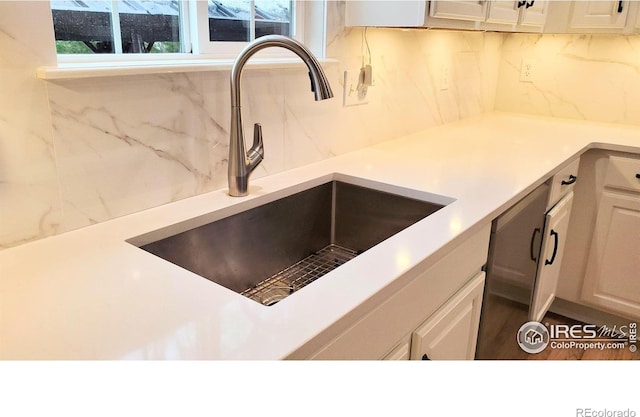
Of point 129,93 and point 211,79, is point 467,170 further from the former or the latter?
point 129,93

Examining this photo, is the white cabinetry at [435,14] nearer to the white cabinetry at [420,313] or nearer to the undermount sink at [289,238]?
the undermount sink at [289,238]

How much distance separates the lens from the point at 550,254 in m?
2.08

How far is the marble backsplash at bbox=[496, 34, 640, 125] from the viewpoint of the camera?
8.39 feet

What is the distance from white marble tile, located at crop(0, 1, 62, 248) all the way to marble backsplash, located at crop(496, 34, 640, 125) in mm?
2577

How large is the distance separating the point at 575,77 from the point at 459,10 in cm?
144

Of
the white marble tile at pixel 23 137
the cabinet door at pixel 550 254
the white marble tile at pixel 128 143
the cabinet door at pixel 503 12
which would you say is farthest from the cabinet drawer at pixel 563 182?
the white marble tile at pixel 23 137

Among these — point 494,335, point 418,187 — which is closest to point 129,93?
point 418,187

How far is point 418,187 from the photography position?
4.74 feet

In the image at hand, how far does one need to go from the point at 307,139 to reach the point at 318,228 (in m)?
0.30

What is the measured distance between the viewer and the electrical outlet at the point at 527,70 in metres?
2.83

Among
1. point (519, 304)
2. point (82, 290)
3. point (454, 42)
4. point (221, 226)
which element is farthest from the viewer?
point (454, 42)

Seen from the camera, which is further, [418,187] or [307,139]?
[307,139]

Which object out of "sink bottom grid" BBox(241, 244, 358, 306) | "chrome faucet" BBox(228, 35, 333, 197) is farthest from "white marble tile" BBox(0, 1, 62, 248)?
"sink bottom grid" BBox(241, 244, 358, 306)

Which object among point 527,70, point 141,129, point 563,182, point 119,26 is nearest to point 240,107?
point 141,129
